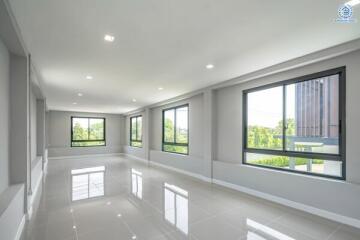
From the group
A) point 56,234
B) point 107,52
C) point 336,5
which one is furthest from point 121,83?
point 336,5

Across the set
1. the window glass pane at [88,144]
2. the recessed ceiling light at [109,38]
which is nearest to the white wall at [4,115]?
the recessed ceiling light at [109,38]

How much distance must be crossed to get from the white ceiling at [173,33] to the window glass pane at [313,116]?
0.75 m

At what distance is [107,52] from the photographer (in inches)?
121

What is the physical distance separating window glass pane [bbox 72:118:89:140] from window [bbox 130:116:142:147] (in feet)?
8.92

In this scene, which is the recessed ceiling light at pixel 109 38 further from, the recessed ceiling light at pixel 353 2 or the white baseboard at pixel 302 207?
the white baseboard at pixel 302 207

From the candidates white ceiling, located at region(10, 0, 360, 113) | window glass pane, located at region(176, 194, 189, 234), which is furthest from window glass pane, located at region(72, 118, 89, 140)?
window glass pane, located at region(176, 194, 189, 234)

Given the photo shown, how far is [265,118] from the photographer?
14.4ft

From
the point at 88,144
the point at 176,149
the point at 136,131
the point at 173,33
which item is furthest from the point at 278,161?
the point at 88,144

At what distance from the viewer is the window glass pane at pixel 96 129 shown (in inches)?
458

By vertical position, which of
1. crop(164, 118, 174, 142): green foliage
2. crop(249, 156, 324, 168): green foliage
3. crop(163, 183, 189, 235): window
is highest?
crop(164, 118, 174, 142): green foliage

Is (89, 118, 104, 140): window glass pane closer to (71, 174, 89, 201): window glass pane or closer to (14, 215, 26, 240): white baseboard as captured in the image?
(71, 174, 89, 201): window glass pane

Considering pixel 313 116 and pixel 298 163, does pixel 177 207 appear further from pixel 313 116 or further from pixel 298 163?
pixel 313 116

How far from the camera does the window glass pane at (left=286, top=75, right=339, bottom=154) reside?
321cm

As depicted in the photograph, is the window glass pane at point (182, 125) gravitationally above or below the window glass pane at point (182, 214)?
above
